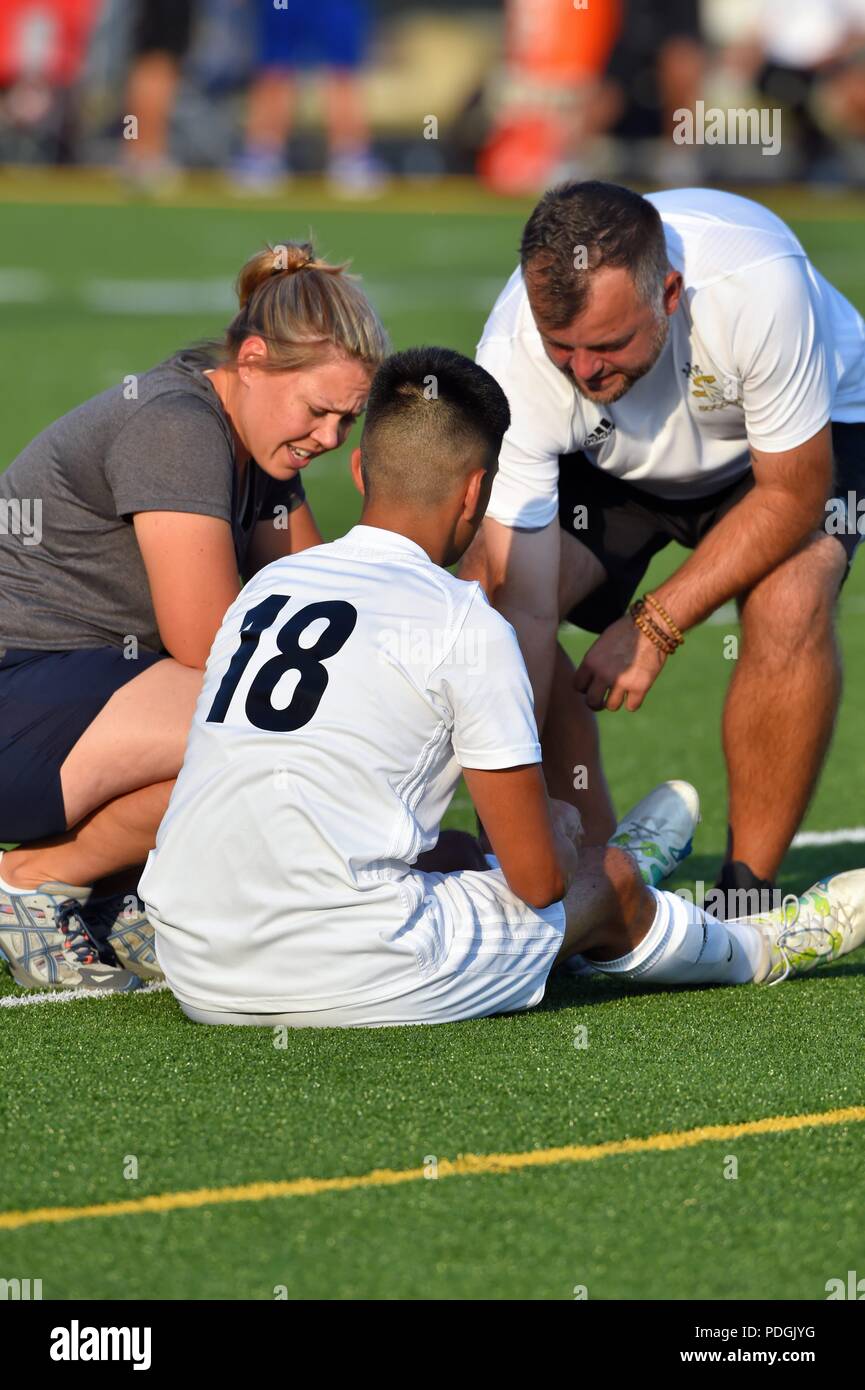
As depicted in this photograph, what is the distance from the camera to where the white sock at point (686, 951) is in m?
4.18

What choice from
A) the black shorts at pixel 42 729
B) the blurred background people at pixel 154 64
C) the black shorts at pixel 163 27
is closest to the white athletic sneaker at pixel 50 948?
the black shorts at pixel 42 729

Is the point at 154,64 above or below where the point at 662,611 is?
above

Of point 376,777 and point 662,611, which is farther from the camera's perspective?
point 662,611

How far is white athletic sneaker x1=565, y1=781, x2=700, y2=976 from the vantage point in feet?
15.5

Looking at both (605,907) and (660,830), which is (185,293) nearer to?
(660,830)

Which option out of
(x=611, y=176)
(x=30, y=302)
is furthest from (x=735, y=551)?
(x=611, y=176)

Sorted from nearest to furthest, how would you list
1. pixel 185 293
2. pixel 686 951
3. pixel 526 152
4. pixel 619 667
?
pixel 686 951 < pixel 619 667 < pixel 185 293 < pixel 526 152

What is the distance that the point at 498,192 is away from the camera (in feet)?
76.6

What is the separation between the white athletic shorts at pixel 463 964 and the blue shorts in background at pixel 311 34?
63.5 ft

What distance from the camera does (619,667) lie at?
15.7 feet

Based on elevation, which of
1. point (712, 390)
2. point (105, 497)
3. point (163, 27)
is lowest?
point (105, 497)

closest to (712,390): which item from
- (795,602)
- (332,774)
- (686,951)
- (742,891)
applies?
(795,602)

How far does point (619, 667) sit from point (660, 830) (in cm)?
39

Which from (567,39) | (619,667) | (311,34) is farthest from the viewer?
(567,39)
